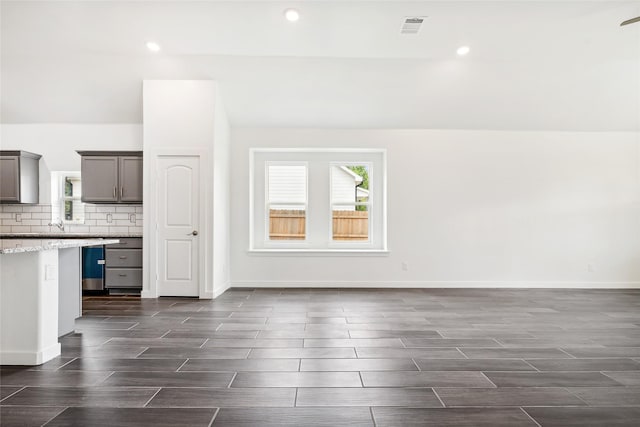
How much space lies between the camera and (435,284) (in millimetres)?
6457

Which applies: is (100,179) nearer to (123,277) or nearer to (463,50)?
(123,277)

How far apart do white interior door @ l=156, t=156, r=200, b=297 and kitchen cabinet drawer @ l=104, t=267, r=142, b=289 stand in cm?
39

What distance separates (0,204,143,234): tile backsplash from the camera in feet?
21.0

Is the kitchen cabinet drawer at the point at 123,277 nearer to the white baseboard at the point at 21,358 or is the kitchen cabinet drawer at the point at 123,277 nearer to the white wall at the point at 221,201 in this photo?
the white wall at the point at 221,201

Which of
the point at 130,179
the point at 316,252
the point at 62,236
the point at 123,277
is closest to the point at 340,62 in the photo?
the point at 316,252

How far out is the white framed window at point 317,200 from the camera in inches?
267

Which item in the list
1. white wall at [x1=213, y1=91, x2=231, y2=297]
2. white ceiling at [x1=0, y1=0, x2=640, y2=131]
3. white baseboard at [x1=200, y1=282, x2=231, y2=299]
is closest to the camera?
white ceiling at [x1=0, y1=0, x2=640, y2=131]

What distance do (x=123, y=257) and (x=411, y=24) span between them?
197 inches

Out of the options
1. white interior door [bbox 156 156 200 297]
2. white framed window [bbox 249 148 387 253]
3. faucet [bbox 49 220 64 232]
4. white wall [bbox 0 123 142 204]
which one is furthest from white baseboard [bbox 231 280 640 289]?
white wall [bbox 0 123 142 204]

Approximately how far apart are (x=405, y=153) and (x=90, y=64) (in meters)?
4.89

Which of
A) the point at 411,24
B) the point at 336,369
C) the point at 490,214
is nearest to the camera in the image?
the point at 336,369

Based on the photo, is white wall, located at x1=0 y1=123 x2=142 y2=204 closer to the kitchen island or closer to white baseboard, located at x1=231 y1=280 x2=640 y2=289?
white baseboard, located at x1=231 y1=280 x2=640 y2=289

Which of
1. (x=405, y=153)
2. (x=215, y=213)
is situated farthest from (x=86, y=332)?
(x=405, y=153)

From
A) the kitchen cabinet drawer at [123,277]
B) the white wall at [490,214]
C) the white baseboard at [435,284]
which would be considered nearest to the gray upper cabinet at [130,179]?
the kitchen cabinet drawer at [123,277]
